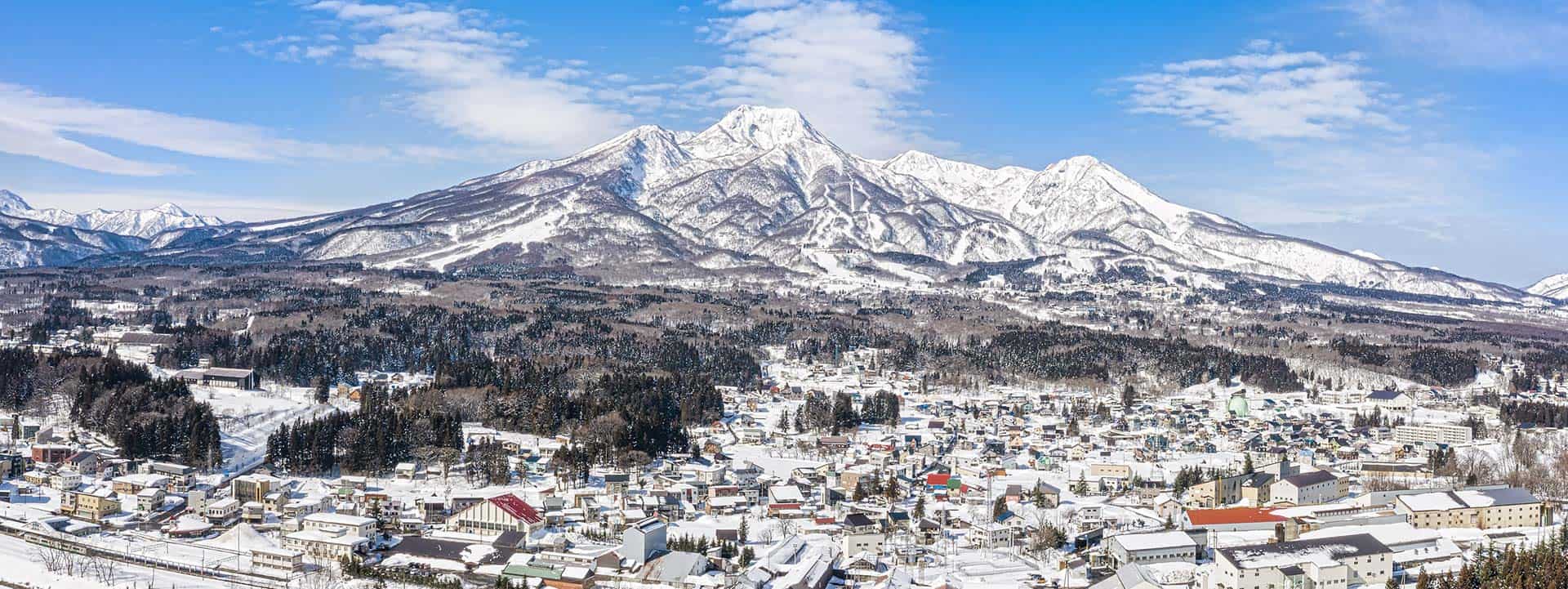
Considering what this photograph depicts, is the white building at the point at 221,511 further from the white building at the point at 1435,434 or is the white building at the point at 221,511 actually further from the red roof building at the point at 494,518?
the white building at the point at 1435,434

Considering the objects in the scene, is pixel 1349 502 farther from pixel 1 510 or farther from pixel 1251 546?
pixel 1 510

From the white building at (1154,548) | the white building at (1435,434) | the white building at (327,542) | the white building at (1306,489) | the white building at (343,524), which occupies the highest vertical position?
the white building at (1435,434)

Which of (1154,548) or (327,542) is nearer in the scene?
(1154,548)

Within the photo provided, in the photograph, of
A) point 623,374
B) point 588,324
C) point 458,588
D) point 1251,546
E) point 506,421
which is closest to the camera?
point 458,588

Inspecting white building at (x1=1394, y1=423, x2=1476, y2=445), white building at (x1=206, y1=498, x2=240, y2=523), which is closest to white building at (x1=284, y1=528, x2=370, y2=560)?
white building at (x1=206, y1=498, x2=240, y2=523)

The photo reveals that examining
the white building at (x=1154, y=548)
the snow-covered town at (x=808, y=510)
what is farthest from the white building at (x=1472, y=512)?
the white building at (x=1154, y=548)

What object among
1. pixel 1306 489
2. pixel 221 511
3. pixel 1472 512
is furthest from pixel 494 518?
pixel 1472 512

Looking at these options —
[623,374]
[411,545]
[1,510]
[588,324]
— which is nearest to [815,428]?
[623,374]

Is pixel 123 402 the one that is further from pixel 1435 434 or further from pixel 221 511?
pixel 1435 434
